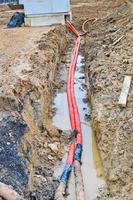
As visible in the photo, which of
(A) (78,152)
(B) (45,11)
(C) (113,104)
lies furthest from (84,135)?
(B) (45,11)

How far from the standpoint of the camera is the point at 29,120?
348 inches

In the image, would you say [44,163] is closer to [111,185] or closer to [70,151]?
[70,151]

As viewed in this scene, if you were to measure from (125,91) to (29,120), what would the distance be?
7.54 feet

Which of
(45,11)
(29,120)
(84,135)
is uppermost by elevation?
(45,11)

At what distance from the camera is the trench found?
7770 mm

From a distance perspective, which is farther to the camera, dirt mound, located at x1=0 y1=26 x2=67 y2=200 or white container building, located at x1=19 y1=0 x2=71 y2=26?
white container building, located at x1=19 y1=0 x2=71 y2=26

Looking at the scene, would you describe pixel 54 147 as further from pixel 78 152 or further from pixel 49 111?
pixel 49 111

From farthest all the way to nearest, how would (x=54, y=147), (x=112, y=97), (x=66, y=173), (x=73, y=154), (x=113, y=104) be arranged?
(x=112, y=97) < (x=113, y=104) < (x=54, y=147) < (x=73, y=154) < (x=66, y=173)

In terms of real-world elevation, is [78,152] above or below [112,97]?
below

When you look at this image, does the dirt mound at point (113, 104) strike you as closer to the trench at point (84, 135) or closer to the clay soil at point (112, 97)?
the clay soil at point (112, 97)

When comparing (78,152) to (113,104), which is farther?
(113,104)

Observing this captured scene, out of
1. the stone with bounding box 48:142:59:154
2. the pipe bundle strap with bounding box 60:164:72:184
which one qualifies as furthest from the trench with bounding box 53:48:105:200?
the stone with bounding box 48:142:59:154

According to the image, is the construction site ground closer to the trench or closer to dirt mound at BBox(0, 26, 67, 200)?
dirt mound at BBox(0, 26, 67, 200)

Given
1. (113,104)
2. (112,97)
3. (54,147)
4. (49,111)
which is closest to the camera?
(54,147)
